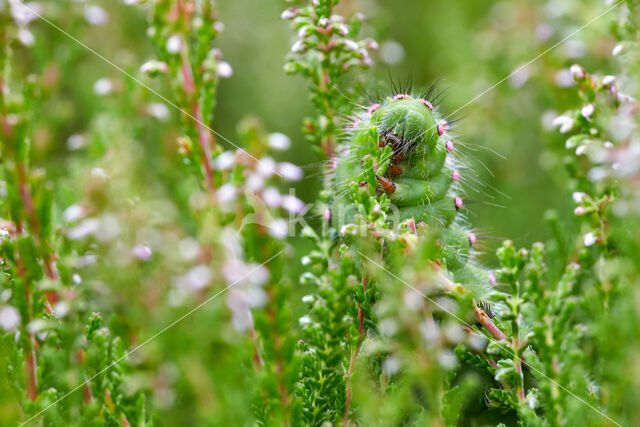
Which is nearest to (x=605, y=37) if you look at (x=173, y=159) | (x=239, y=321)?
(x=173, y=159)

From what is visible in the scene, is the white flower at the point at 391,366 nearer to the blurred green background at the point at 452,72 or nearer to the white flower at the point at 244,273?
the white flower at the point at 244,273

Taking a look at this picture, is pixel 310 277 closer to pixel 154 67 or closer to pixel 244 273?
pixel 244 273

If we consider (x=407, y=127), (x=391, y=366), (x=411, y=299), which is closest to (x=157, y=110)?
(x=407, y=127)

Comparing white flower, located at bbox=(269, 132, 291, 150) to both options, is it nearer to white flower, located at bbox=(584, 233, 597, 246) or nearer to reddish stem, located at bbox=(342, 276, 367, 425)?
reddish stem, located at bbox=(342, 276, 367, 425)

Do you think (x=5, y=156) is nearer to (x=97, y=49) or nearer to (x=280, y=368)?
(x=280, y=368)

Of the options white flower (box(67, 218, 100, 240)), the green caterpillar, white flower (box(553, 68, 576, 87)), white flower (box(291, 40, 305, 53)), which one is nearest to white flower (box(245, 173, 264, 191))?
white flower (box(67, 218, 100, 240))

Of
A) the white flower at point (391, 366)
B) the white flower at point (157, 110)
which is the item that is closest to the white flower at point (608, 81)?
the white flower at point (391, 366)
